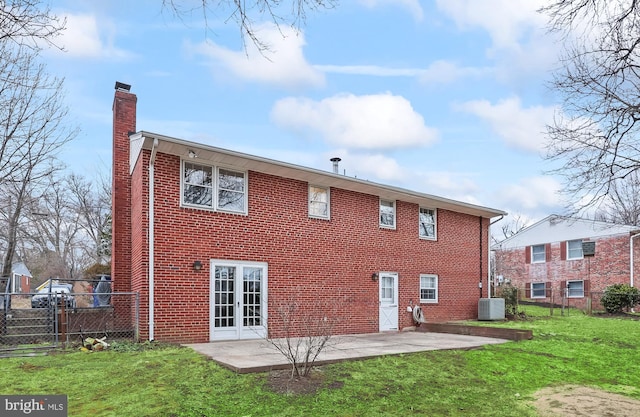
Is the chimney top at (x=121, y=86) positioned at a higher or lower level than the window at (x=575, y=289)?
higher

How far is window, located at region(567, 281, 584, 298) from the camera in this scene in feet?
89.8

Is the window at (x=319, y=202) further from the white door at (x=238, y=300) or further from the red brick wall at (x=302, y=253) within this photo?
the white door at (x=238, y=300)

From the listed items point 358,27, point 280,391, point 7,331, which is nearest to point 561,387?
point 280,391

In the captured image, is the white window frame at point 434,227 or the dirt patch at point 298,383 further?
the white window frame at point 434,227

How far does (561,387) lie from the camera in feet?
27.3

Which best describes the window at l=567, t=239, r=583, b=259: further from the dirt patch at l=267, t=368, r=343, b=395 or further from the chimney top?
the chimney top

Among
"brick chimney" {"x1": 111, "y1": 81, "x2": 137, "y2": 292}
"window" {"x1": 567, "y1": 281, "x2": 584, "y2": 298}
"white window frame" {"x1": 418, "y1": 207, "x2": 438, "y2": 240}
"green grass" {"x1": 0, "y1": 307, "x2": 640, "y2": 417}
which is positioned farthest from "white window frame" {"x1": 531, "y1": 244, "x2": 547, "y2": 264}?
"brick chimney" {"x1": 111, "y1": 81, "x2": 137, "y2": 292}

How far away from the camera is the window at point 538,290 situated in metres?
29.4

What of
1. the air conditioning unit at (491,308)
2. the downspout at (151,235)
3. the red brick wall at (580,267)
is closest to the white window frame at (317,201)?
the downspout at (151,235)

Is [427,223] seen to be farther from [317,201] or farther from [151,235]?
[151,235]

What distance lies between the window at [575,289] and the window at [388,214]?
53.5 ft

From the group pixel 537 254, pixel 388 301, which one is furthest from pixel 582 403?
pixel 537 254

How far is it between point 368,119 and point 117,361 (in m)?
8.56

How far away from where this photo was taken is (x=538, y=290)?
1161 inches
